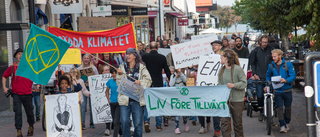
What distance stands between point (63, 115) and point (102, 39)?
10.3ft

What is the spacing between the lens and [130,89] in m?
7.97

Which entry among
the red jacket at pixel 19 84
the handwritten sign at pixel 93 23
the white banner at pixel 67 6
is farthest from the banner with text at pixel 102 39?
the white banner at pixel 67 6

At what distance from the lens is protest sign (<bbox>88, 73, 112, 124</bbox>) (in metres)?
10.8

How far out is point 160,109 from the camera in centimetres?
930

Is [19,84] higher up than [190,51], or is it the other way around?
[190,51]

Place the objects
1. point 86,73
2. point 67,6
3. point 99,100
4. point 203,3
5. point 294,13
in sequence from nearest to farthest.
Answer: point 99,100, point 294,13, point 86,73, point 67,6, point 203,3

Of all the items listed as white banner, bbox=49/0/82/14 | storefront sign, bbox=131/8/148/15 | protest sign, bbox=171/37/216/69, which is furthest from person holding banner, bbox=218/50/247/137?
storefront sign, bbox=131/8/148/15

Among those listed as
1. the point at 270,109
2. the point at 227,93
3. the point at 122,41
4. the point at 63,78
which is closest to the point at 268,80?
the point at 270,109

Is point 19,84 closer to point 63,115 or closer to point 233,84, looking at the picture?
point 63,115

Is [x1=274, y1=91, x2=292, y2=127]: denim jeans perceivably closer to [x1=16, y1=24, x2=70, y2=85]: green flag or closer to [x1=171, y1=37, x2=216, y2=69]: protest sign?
[x1=171, y1=37, x2=216, y2=69]: protest sign

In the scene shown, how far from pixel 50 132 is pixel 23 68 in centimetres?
117

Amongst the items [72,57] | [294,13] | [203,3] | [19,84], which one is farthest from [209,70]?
[203,3]

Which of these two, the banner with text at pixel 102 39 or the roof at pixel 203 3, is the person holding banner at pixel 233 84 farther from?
the roof at pixel 203 3

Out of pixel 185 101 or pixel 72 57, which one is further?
pixel 72 57
